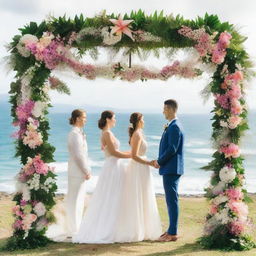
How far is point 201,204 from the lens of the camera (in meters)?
15.7

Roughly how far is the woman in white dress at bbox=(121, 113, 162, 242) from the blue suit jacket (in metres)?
0.39

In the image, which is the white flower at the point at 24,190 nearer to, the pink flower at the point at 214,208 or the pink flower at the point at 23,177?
the pink flower at the point at 23,177

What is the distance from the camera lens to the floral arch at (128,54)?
30.8 ft

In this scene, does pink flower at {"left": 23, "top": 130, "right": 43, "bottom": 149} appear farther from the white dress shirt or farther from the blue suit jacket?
the blue suit jacket

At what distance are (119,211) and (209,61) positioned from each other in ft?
9.49

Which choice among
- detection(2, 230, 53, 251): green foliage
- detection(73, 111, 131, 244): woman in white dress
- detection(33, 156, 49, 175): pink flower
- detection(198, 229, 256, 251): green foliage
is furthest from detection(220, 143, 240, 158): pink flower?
detection(2, 230, 53, 251): green foliage

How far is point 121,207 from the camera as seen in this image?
983 cm

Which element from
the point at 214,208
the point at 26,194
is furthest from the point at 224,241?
the point at 26,194

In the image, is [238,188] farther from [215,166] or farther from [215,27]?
[215,27]

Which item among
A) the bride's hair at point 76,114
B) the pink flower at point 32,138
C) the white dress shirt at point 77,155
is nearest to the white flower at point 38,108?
the pink flower at point 32,138

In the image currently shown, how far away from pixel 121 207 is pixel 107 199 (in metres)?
0.27

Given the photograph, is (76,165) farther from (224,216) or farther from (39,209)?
(224,216)

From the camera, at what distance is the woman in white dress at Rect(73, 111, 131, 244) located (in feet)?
31.9

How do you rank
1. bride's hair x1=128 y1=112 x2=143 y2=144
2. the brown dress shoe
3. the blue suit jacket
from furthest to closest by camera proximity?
1. the brown dress shoe
2. bride's hair x1=128 y1=112 x2=143 y2=144
3. the blue suit jacket
